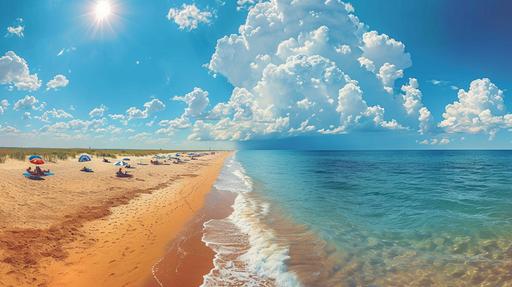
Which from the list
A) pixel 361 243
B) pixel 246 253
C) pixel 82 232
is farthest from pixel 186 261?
pixel 361 243

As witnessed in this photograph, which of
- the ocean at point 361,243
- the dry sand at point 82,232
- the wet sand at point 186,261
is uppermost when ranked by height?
the dry sand at point 82,232

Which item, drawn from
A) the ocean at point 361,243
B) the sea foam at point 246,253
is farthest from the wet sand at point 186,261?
the ocean at point 361,243

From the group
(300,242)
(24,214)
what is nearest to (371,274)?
(300,242)

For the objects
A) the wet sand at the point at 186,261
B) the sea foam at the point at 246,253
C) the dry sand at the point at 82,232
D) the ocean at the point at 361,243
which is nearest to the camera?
the wet sand at the point at 186,261

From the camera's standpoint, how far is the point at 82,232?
12719 millimetres

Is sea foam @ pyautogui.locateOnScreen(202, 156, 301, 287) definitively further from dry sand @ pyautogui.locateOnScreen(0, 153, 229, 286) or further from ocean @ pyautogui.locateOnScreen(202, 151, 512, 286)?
dry sand @ pyautogui.locateOnScreen(0, 153, 229, 286)

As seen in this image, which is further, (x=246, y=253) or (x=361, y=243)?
(x=361, y=243)

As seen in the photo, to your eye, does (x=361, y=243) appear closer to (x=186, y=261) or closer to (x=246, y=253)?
(x=246, y=253)

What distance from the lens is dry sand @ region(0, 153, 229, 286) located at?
884 cm

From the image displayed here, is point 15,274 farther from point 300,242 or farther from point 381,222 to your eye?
point 381,222

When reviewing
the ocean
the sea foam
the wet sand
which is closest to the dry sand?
the wet sand

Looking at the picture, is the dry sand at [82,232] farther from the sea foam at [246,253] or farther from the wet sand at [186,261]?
the sea foam at [246,253]

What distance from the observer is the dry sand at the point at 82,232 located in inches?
348

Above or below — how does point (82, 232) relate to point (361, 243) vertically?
above
